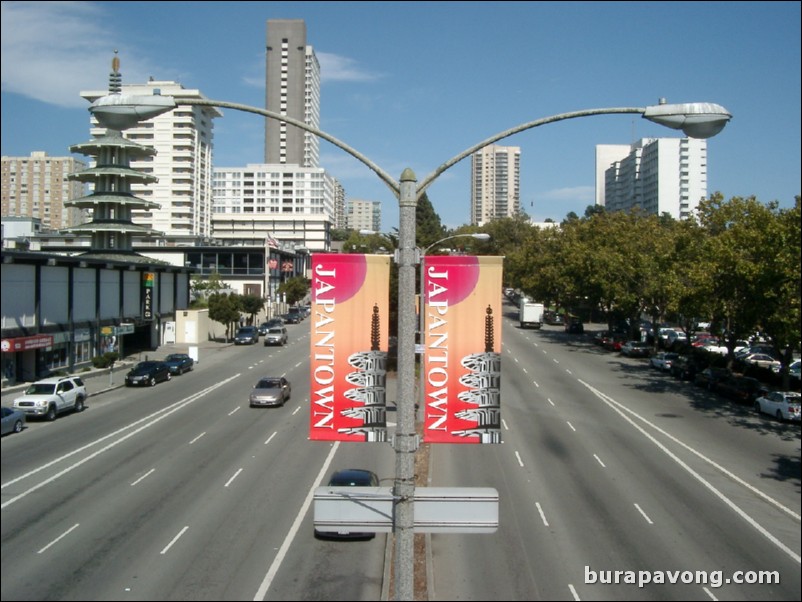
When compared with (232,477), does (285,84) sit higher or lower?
higher

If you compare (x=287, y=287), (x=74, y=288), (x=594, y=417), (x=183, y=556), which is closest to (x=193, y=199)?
(x=287, y=287)

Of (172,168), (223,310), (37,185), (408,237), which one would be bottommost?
(223,310)

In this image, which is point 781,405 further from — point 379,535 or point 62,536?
point 62,536

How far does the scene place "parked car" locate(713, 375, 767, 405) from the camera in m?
35.8

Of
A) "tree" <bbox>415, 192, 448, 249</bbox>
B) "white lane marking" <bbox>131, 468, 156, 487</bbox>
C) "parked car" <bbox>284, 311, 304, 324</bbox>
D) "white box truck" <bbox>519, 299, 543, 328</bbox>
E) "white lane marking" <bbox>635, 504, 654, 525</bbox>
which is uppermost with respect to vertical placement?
"tree" <bbox>415, 192, 448, 249</bbox>

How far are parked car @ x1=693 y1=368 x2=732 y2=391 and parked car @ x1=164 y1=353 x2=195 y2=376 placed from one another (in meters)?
32.0

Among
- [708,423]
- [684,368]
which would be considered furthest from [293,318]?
[708,423]

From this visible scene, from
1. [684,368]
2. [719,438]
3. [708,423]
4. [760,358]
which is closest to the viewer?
[719,438]

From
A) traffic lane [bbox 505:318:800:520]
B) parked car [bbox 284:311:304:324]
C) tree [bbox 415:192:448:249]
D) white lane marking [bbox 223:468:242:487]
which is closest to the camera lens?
white lane marking [bbox 223:468:242:487]

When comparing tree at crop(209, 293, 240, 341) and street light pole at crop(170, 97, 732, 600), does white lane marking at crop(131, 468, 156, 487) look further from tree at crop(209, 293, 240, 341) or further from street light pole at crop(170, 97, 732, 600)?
tree at crop(209, 293, 240, 341)

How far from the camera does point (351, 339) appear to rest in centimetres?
804

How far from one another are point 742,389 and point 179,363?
3260 cm

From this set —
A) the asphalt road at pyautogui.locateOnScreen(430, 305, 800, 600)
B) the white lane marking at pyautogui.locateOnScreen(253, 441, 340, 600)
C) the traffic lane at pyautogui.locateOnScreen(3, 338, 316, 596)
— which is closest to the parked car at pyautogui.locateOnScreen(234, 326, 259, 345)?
the asphalt road at pyautogui.locateOnScreen(430, 305, 800, 600)

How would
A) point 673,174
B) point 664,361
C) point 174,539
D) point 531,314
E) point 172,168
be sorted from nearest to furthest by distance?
point 174,539 → point 664,361 → point 531,314 → point 172,168 → point 673,174
